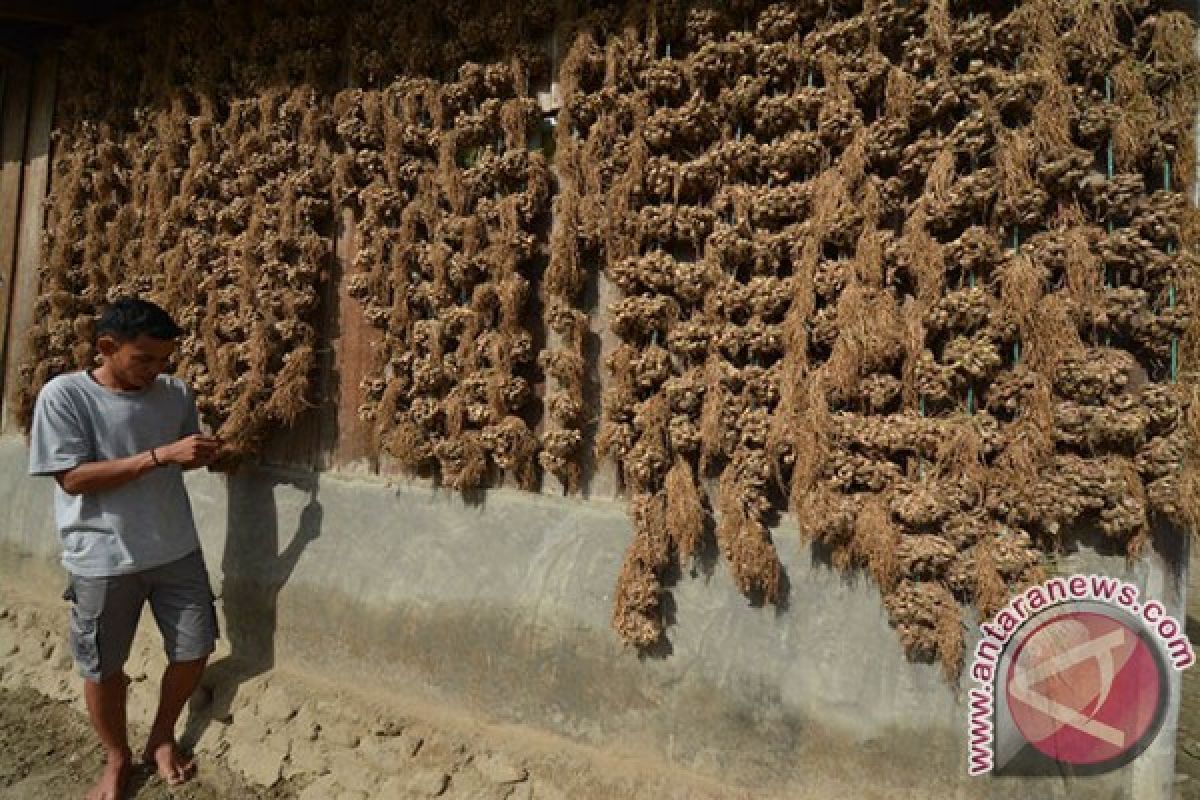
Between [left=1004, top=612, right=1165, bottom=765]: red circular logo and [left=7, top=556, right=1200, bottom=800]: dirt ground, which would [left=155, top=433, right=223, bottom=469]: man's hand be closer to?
[left=7, top=556, right=1200, bottom=800]: dirt ground

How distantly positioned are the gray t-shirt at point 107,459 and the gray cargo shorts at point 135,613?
68mm

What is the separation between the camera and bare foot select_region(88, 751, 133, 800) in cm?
255

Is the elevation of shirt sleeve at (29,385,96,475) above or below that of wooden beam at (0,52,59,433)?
below

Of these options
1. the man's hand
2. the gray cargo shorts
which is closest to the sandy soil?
the gray cargo shorts

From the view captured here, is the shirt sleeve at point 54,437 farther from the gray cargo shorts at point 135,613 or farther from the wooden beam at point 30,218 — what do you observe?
the wooden beam at point 30,218

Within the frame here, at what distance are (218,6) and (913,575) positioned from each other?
3959mm

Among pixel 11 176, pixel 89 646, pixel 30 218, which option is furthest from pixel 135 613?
pixel 11 176

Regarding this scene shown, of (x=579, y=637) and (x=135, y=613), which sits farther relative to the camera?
(x=135, y=613)

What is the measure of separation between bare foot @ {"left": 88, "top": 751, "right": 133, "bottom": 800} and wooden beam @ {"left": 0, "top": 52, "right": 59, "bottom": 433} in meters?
2.59

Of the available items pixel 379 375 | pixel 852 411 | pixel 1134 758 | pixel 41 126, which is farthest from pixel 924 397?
pixel 41 126

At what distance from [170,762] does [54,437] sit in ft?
4.27

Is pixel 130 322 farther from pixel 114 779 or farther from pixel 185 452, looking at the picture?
pixel 114 779

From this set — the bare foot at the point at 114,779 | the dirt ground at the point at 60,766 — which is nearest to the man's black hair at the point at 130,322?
the bare foot at the point at 114,779

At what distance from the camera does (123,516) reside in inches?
102
